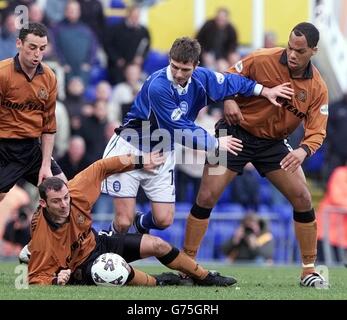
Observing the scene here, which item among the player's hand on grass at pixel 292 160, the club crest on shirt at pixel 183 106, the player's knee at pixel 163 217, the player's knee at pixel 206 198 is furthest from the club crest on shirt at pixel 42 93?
the player's hand on grass at pixel 292 160

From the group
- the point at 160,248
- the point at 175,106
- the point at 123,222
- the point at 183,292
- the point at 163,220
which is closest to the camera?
the point at 183,292

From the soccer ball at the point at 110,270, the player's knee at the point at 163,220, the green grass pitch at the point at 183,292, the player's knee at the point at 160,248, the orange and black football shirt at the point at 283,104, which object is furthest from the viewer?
the player's knee at the point at 163,220

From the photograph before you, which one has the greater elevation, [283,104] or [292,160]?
[283,104]

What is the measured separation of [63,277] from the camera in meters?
10.1

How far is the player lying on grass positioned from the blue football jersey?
0.60 meters

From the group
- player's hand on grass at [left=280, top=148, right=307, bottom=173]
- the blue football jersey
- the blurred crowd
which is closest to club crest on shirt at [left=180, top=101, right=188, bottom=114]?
the blue football jersey

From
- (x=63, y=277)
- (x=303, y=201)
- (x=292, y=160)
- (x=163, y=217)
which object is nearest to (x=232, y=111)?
(x=292, y=160)

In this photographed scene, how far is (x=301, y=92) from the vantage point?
1087 cm

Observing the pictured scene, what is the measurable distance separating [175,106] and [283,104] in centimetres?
103

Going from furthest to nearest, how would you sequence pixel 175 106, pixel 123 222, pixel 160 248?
pixel 123 222
pixel 175 106
pixel 160 248

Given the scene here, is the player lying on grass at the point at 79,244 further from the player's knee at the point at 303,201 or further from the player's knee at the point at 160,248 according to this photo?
the player's knee at the point at 303,201

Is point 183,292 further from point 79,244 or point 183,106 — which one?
point 183,106

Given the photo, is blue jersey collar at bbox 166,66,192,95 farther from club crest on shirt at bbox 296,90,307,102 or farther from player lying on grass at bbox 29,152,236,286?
club crest on shirt at bbox 296,90,307,102

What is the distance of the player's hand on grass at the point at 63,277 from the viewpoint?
10141mm
